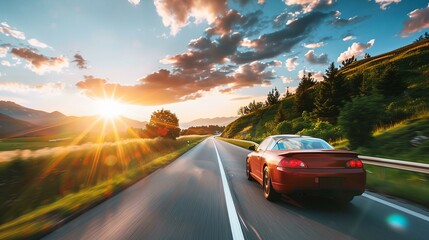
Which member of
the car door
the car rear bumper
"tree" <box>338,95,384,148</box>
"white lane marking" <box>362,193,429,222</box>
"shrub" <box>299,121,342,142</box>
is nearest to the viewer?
"white lane marking" <box>362,193,429,222</box>

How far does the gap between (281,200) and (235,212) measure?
5.05 ft

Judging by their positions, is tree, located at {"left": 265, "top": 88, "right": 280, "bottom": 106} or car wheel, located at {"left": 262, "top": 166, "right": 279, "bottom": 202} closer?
car wheel, located at {"left": 262, "top": 166, "right": 279, "bottom": 202}

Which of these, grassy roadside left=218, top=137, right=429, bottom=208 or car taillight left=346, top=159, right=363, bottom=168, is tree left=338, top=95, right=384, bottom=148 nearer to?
grassy roadside left=218, top=137, right=429, bottom=208

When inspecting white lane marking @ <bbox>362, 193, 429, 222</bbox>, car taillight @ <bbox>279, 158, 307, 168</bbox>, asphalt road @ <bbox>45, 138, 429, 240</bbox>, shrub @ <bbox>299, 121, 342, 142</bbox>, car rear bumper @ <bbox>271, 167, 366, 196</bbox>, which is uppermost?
shrub @ <bbox>299, 121, 342, 142</bbox>

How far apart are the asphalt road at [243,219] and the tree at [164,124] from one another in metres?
64.3

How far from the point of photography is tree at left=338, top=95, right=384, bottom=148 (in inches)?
557

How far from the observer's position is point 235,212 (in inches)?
205

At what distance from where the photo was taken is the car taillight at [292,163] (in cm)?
537

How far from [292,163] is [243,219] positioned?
1520 mm

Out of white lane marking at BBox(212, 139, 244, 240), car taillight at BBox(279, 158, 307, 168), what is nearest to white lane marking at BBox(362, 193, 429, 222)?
car taillight at BBox(279, 158, 307, 168)

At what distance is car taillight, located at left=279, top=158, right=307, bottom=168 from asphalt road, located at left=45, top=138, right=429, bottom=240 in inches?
33.4

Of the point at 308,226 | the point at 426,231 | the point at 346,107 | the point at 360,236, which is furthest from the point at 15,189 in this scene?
the point at 346,107

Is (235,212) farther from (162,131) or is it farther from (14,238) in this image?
(162,131)

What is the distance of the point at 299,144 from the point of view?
6660 mm
